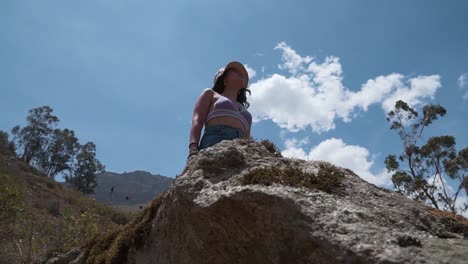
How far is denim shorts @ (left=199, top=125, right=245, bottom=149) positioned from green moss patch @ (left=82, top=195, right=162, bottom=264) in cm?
59

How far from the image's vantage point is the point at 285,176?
2.18 m

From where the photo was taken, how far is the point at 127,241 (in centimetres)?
296

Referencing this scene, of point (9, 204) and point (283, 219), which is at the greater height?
point (9, 204)

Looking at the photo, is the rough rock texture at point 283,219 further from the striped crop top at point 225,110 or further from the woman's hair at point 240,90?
the woman's hair at point 240,90

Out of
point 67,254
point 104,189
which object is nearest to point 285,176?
point 67,254

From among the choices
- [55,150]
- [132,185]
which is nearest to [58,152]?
[55,150]

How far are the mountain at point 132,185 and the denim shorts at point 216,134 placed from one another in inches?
4813

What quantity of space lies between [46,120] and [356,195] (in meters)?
52.6

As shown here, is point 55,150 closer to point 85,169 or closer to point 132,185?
point 85,169

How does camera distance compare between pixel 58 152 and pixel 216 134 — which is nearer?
pixel 216 134

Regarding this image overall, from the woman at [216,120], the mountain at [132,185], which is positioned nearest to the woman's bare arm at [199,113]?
the woman at [216,120]

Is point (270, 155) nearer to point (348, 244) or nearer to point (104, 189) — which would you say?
point (348, 244)

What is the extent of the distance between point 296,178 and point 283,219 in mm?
330

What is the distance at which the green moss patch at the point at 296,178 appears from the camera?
2127 mm
